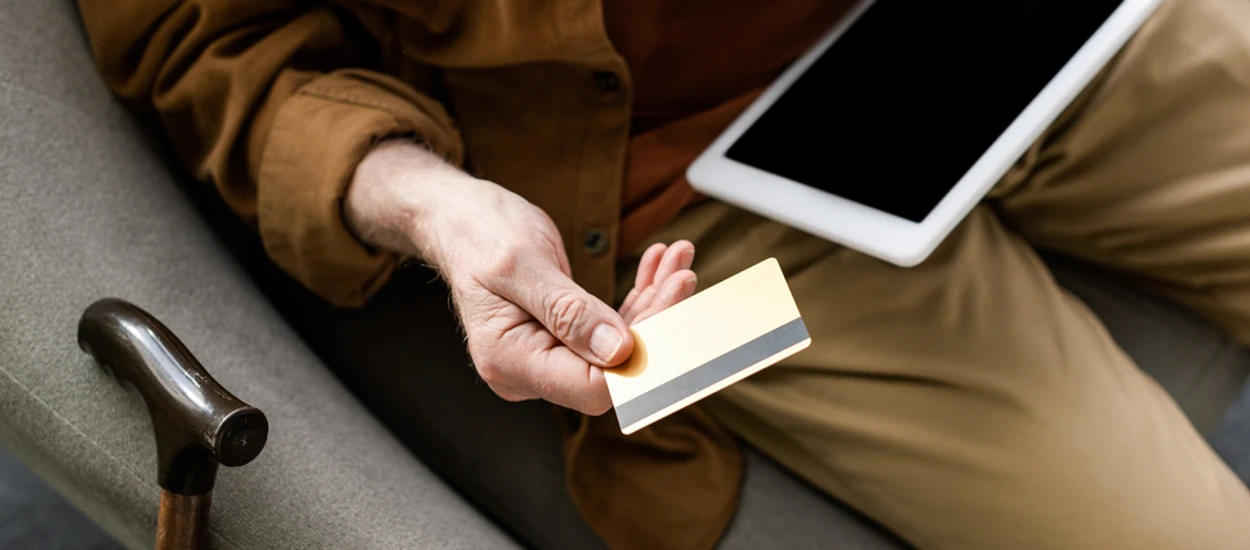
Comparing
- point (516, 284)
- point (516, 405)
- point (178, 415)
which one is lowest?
point (516, 405)

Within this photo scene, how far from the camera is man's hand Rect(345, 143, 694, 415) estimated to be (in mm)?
437

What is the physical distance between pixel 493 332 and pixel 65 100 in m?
0.39

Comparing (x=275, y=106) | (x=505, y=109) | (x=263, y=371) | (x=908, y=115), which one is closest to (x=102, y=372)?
(x=263, y=371)

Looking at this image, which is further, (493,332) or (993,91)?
(993,91)

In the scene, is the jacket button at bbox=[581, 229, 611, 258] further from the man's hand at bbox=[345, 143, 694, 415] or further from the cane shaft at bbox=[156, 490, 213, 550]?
the cane shaft at bbox=[156, 490, 213, 550]

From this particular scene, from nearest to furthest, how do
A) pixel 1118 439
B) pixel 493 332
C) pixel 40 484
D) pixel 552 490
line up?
pixel 493 332 < pixel 1118 439 < pixel 552 490 < pixel 40 484

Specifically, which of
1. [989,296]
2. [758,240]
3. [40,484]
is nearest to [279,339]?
→ [758,240]

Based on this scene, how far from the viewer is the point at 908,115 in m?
0.64

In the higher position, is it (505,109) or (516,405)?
(505,109)

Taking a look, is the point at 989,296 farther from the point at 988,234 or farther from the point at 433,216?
the point at 433,216

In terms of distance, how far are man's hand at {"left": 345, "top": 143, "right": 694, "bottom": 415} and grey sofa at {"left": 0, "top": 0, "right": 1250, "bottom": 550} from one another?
5.9 inches

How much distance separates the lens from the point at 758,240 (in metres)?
0.67

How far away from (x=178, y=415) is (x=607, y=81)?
1.14ft

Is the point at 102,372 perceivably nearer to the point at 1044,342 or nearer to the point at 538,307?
the point at 538,307
